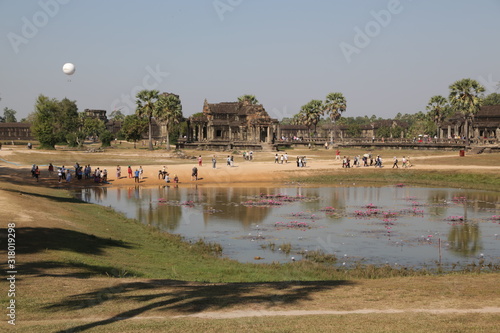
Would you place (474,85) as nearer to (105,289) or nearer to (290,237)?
(290,237)

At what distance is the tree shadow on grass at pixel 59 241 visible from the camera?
69.1 feet

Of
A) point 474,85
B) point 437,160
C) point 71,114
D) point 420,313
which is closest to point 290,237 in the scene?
point 420,313

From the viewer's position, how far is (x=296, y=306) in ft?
47.0

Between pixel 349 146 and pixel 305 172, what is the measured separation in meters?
56.9

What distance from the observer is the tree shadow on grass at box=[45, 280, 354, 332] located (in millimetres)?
13961

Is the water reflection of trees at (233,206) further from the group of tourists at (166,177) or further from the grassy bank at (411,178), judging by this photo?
the grassy bank at (411,178)

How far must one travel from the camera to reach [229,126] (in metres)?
134

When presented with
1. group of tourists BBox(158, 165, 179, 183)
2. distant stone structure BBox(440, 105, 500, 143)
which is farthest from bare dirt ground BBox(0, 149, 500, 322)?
distant stone structure BBox(440, 105, 500, 143)

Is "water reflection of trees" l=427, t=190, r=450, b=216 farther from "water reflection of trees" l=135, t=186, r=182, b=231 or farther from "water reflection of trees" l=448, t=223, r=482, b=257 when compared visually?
"water reflection of trees" l=135, t=186, r=182, b=231

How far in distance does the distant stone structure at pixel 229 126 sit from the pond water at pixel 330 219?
233ft

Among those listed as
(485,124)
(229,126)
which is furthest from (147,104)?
(485,124)

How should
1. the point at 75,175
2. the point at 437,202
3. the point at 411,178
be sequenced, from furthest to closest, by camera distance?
the point at 411,178, the point at 75,175, the point at 437,202

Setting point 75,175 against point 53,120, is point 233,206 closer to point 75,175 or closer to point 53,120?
point 75,175

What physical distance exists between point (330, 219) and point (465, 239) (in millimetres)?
9507
